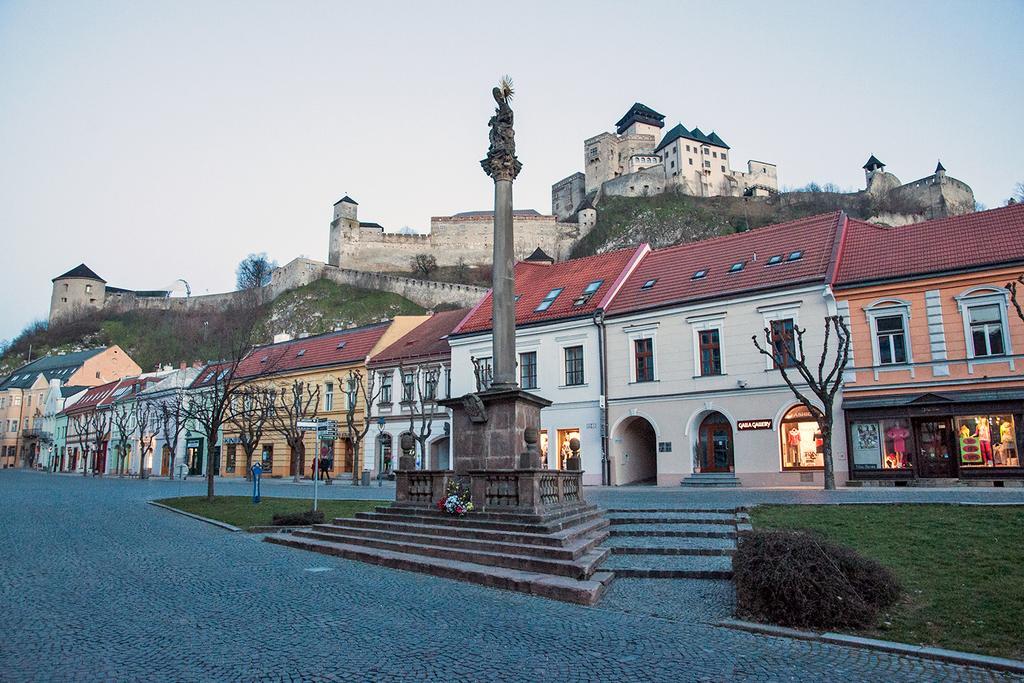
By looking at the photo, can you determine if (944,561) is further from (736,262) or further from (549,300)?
(549,300)

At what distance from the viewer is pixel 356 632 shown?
700 cm

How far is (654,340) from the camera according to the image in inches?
1119

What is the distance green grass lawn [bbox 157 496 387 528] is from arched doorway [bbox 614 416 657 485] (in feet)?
41.5

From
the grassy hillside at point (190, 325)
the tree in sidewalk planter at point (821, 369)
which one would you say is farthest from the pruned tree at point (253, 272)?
the tree in sidewalk planter at point (821, 369)

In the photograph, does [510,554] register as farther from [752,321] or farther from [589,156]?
[589,156]

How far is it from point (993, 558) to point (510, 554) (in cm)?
638

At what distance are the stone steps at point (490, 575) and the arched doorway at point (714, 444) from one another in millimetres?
17862

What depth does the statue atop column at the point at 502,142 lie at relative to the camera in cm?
1482

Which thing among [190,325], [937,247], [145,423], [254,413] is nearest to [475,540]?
[937,247]

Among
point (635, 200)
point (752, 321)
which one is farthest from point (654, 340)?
point (635, 200)

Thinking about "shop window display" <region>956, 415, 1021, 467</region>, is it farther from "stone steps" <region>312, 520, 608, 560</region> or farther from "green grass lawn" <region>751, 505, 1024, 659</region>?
"stone steps" <region>312, 520, 608, 560</region>

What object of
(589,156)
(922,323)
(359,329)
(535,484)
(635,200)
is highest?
(589,156)

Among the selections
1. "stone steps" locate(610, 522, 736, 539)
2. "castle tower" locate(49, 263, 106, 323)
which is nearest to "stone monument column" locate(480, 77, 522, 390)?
"stone steps" locate(610, 522, 736, 539)

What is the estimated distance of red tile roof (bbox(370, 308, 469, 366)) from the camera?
36.9m
